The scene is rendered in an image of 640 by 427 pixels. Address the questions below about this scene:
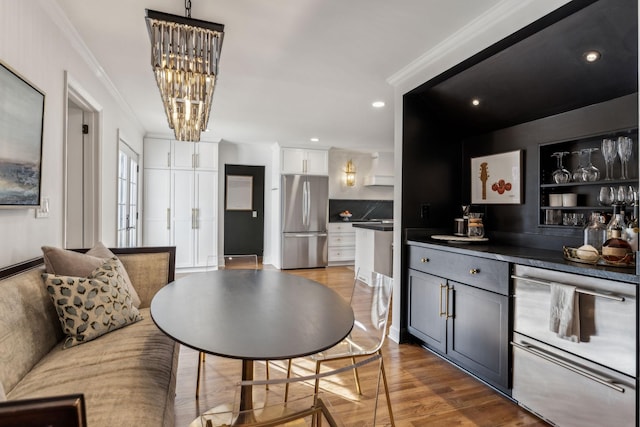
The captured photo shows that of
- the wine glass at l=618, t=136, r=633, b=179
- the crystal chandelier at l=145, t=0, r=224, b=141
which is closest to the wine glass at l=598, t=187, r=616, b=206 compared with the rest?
the wine glass at l=618, t=136, r=633, b=179

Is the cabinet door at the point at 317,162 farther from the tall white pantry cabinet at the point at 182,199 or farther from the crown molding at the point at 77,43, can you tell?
the crown molding at the point at 77,43

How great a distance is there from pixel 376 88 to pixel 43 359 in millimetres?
3226

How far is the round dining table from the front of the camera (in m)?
1.13

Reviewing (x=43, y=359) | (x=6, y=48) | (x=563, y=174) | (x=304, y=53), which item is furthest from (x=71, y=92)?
(x=563, y=174)

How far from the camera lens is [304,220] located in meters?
6.38

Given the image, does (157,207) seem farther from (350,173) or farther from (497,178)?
(497,178)

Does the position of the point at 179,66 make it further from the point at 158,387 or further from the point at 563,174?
the point at 563,174

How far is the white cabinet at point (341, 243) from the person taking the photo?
22.1 feet

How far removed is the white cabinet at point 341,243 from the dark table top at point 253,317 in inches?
182

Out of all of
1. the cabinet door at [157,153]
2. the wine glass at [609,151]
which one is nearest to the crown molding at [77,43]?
the cabinet door at [157,153]

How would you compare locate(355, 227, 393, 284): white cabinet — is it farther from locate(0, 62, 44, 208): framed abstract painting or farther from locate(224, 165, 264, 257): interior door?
locate(0, 62, 44, 208): framed abstract painting

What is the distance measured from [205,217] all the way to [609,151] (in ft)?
17.9

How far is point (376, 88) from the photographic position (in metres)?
3.39

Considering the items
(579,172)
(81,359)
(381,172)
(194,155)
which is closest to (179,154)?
(194,155)
